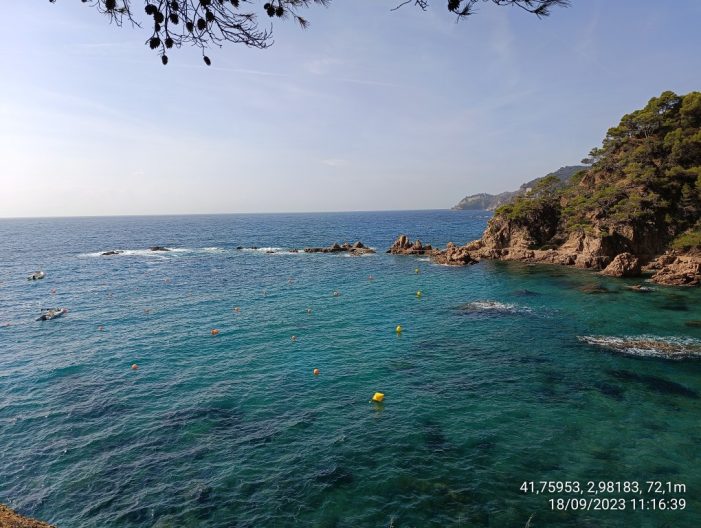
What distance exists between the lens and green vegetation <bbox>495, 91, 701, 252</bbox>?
60062 mm

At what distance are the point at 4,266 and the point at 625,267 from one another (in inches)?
4498

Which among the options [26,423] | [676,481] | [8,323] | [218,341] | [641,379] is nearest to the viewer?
[676,481]

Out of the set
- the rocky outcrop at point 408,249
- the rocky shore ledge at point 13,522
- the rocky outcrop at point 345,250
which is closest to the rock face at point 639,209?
the rocky outcrop at point 408,249

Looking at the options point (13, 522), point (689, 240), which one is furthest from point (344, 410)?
point (689, 240)

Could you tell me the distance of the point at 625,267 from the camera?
54750mm

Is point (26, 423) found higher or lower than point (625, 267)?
lower

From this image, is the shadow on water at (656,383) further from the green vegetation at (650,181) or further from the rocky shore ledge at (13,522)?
the green vegetation at (650,181)

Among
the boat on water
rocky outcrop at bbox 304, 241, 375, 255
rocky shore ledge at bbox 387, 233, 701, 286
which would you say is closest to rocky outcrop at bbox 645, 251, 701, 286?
rocky shore ledge at bbox 387, 233, 701, 286

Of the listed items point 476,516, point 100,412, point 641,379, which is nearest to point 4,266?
point 100,412

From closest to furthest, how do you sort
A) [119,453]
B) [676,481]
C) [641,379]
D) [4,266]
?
[676,481]
[119,453]
[641,379]
[4,266]

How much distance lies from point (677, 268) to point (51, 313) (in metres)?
77.7

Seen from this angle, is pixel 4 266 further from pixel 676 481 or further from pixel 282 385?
pixel 676 481

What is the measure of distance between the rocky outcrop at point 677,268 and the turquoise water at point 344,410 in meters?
5.29

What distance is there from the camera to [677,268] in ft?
172
